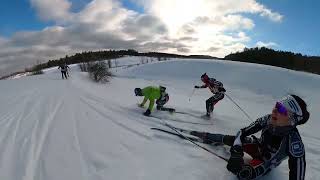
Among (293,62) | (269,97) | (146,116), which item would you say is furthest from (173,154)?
(293,62)

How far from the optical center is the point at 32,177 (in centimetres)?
539

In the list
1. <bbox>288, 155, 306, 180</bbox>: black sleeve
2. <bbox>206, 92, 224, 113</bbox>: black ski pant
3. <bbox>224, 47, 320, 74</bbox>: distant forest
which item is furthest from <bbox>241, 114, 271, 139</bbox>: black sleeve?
<bbox>224, 47, 320, 74</bbox>: distant forest

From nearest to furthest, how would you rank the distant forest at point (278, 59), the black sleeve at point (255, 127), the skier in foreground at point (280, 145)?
1. the skier in foreground at point (280, 145)
2. the black sleeve at point (255, 127)
3. the distant forest at point (278, 59)

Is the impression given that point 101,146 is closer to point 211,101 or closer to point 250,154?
point 250,154

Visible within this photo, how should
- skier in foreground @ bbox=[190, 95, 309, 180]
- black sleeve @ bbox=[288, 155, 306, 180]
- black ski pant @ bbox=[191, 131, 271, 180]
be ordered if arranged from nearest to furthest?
black sleeve @ bbox=[288, 155, 306, 180]
skier in foreground @ bbox=[190, 95, 309, 180]
black ski pant @ bbox=[191, 131, 271, 180]

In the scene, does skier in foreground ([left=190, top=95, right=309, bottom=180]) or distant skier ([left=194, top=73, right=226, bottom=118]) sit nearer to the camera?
skier in foreground ([left=190, top=95, right=309, bottom=180])

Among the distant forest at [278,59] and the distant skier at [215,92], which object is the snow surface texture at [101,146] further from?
the distant forest at [278,59]

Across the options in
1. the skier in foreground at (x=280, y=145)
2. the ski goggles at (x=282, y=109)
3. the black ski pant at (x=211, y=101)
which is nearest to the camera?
the skier in foreground at (x=280, y=145)

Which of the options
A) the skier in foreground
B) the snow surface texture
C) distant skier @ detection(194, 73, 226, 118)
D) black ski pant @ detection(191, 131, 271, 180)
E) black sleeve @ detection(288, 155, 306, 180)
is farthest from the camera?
distant skier @ detection(194, 73, 226, 118)

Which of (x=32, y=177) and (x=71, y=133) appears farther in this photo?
(x=71, y=133)

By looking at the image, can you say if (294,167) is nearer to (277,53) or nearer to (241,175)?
(241,175)

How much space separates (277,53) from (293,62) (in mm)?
2715

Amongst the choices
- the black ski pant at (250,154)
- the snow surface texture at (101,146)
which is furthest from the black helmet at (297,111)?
the snow surface texture at (101,146)

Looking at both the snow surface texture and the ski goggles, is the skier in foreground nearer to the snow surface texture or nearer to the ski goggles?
the ski goggles
